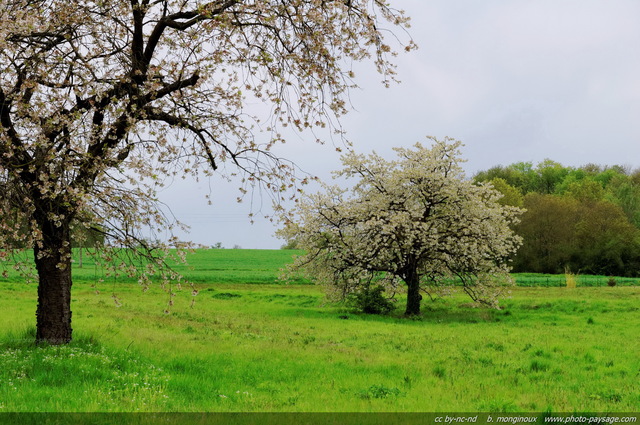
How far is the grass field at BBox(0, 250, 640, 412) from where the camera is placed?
31.0 feet

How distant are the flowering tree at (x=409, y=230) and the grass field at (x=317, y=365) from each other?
472 cm

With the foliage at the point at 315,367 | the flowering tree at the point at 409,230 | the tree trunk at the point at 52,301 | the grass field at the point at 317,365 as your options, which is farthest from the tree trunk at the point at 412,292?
the tree trunk at the point at 52,301

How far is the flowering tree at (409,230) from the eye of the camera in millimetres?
28938

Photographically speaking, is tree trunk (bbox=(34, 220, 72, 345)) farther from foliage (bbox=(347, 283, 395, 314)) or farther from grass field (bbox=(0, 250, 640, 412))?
foliage (bbox=(347, 283, 395, 314))

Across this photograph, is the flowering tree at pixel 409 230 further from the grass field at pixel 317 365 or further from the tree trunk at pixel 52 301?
the tree trunk at pixel 52 301

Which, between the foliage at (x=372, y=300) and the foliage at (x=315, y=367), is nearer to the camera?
the foliage at (x=315, y=367)

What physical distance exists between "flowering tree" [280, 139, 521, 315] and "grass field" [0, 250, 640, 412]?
186 inches

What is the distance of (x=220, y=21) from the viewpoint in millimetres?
10047

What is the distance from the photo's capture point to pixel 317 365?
510 inches

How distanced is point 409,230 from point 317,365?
16.4m

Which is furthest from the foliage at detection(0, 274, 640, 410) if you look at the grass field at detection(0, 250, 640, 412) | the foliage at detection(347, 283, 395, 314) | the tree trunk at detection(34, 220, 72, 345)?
the foliage at detection(347, 283, 395, 314)

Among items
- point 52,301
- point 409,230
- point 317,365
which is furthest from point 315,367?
point 409,230

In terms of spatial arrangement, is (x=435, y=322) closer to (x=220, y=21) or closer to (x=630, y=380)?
(x=630, y=380)

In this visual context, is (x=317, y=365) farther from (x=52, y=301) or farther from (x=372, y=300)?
(x=372, y=300)
